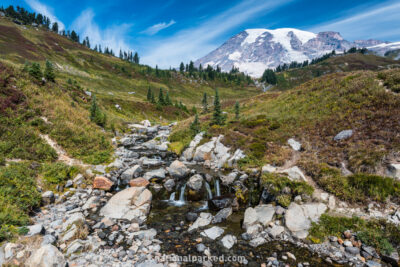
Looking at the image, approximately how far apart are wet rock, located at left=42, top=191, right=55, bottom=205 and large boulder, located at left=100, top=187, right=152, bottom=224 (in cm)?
357

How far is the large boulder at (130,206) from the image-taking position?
436 inches

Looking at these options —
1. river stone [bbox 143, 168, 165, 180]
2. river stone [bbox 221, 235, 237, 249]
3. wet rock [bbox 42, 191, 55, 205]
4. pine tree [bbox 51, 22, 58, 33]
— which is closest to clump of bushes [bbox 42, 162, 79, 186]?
wet rock [bbox 42, 191, 55, 205]

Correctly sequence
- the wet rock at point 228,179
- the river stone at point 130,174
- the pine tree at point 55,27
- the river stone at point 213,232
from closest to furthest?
the river stone at point 213,232, the wet rock at point 228,179, the river stone at point 130,174, the pine tree at point 55,27

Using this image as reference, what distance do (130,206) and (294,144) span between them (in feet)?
56.5

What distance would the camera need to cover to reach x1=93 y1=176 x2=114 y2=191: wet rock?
1444 cm

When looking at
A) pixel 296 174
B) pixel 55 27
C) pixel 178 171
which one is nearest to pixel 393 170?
pixel 296 174

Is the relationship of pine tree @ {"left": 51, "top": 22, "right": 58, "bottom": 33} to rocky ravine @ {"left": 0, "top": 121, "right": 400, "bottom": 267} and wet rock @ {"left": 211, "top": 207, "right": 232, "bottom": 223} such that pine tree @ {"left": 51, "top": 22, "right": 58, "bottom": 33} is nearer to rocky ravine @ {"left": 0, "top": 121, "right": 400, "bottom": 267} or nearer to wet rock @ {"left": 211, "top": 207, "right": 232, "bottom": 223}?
rocky ravine @ {"left": 0, "top": 121, "right": 400, "bottom": 267}

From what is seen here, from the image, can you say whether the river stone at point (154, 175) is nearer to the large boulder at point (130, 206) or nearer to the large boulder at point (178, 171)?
the large boulder at point (178, 171)

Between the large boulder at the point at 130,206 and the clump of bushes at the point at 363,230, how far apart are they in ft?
32.2

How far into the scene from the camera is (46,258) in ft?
21.9

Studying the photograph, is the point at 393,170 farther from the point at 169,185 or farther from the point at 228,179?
the point at 169,185

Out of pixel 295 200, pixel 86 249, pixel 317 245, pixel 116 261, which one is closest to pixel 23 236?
pixel 86 249

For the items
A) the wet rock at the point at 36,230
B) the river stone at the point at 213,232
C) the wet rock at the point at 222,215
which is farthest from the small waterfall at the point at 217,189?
the wet rock at the point at 36,230

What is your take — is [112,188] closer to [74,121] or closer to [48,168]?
[48,168]
